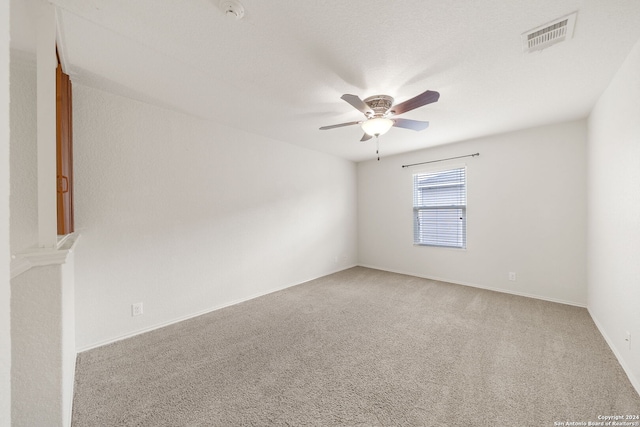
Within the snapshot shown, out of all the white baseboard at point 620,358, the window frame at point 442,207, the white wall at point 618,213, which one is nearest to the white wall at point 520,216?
the window frame at point 442,207

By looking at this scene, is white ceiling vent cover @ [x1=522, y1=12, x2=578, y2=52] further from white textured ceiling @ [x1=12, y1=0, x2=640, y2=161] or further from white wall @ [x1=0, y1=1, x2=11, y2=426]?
white wall @ [x1=0, y1=1, x2=11, y2=426]

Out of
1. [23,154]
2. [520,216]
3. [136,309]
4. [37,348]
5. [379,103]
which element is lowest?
[136,309]

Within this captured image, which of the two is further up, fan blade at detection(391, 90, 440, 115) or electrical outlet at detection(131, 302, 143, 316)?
fan blade at detection(391, 90, 440, 115)

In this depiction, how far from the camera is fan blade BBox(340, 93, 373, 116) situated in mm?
1922

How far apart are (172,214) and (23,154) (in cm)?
119

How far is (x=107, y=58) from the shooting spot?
1904 mm

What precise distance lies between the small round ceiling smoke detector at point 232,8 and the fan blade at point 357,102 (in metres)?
0.83

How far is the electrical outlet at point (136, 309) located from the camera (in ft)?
8.35

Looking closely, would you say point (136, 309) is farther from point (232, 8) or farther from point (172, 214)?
point (232, 8)

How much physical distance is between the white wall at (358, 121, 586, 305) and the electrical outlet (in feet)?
12.5

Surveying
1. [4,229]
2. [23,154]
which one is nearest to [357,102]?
[4,229]

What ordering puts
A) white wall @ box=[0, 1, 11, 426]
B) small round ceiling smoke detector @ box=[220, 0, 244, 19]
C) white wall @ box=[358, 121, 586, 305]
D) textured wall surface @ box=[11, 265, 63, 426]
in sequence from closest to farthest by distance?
white wall @ box=[0, 1, 11, 426]
textured wall surface @ box=[11, 265, 63, 426]
small round ceiling smoke detector @ box=[220, 0, 244, 19]
white wall @ box=[358, 121, 586, 305]

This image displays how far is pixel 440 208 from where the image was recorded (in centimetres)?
436

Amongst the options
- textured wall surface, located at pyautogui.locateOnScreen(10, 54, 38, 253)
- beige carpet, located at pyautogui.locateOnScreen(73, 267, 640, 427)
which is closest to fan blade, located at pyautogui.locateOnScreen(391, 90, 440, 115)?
beige carpet, located at pyautogui.locateOnScreen(73, 267, 640, 427)
